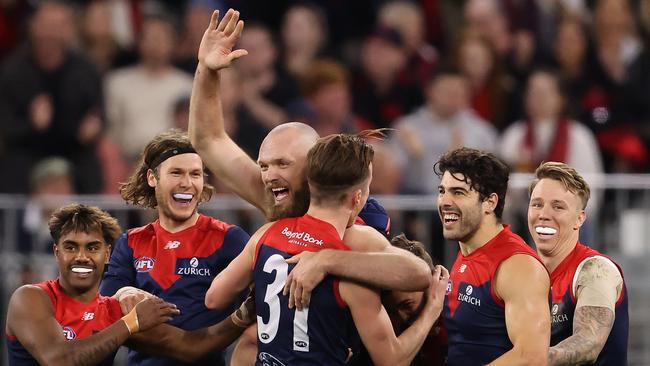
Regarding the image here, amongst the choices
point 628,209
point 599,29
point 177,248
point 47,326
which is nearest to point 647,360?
point 628,209

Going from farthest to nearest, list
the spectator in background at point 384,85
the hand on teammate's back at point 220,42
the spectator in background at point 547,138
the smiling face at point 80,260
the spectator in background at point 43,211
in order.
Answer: the spectator in background at point 384,85, the spectator in background at point 547,138, the spectator in background at point 43,211, the hand on teammate's back at point 220,42, the smiling face at point 80,260

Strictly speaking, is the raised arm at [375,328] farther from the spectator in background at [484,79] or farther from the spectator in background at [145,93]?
the spectator in background at [484,79]

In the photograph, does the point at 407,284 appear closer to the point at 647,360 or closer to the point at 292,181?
the point at 292,181

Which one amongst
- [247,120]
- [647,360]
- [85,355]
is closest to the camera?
[85,355]

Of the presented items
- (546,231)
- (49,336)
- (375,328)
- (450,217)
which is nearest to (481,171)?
(450,217)

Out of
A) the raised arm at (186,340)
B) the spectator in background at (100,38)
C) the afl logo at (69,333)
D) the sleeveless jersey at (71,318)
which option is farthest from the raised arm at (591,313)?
the spectator in background at (100,38)

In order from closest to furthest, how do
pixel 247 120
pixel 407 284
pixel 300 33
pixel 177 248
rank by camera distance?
pixel 407 284 → pixel 177 248 → pixel 247 120 → pixel 300 33

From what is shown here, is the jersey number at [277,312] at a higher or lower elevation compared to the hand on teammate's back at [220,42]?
lower

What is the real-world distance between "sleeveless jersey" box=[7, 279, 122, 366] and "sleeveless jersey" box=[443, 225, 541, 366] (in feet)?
5.95

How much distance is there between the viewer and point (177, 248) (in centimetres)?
736

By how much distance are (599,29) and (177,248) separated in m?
8.31

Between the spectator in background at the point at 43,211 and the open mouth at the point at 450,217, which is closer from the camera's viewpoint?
the open mouth at the point at 450,217

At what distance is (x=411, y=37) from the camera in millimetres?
14812

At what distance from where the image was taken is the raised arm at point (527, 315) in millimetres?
6461
